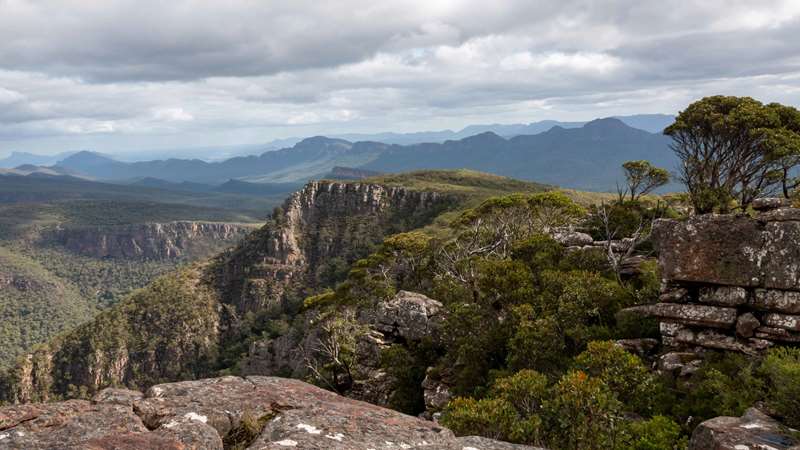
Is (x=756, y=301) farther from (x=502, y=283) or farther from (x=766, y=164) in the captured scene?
(x=766, y=164)

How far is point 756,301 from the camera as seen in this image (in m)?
24.0

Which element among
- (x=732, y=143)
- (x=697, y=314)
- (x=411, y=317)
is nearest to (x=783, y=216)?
(x=697, y=314)

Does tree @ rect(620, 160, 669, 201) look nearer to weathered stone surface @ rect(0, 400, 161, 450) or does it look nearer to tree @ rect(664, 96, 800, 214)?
tree @ rect(664, 96, 800, 214)

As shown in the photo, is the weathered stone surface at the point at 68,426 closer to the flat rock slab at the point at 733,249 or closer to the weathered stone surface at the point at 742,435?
the weathered stone surface at the point at 742,435

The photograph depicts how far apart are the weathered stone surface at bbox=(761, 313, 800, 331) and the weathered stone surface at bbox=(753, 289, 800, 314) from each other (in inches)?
12.3

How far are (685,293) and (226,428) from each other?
24552 mm

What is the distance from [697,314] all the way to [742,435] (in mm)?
11970

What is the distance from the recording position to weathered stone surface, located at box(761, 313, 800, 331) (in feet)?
73.5

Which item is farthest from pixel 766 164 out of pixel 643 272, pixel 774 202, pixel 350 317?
pixel 350 317

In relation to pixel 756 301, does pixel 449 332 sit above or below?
below

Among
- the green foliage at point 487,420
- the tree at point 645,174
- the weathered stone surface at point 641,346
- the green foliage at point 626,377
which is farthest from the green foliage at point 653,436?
the tree at point 645,174

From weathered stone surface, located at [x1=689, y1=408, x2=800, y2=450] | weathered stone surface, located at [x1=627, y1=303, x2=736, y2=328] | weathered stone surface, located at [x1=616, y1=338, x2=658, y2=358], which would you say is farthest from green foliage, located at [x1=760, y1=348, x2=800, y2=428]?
weathered stone surface, located at [x1=616, y1=338, x2=658, y2=358]

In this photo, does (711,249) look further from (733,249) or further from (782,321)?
(782,321)

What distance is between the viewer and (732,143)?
43.7m
